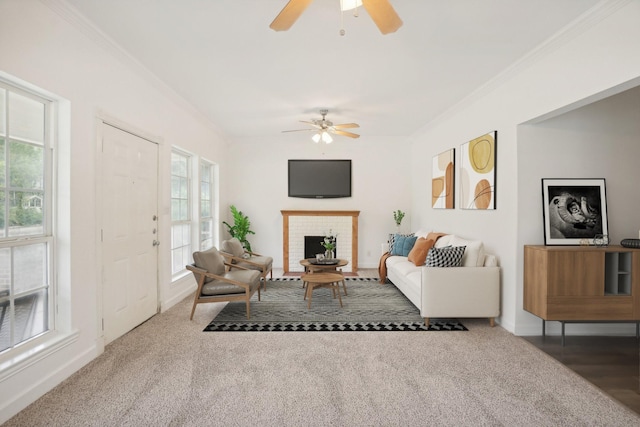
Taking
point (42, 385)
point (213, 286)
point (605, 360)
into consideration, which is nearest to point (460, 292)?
point (605, 360)

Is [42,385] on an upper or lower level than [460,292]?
lower

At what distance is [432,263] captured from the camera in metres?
4.00

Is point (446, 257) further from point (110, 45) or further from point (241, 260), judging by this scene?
point (110, 45)

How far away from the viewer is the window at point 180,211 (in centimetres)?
494

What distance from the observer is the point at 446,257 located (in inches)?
157

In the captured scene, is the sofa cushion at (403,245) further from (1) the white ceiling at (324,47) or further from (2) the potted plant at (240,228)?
(2) the potted plant at (240,228)

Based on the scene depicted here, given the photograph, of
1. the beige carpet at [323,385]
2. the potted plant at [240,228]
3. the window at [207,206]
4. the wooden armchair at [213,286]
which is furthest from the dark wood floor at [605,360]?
the window at [207,206]

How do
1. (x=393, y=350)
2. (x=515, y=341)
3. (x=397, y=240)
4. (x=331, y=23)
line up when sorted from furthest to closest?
(x=397, y=240) → (x=515, y=341) → (x=393, y=350) → (x=331, y=23)

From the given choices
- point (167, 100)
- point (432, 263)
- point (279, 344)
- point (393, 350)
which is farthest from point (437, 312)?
point (167, 100)

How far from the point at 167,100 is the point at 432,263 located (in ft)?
12.1

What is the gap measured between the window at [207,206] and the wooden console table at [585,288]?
16.3ft

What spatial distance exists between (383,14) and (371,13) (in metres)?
0.07

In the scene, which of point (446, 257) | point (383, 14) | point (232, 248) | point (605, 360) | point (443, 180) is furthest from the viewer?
point (443, 180)

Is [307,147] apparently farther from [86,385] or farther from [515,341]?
[86,385]
